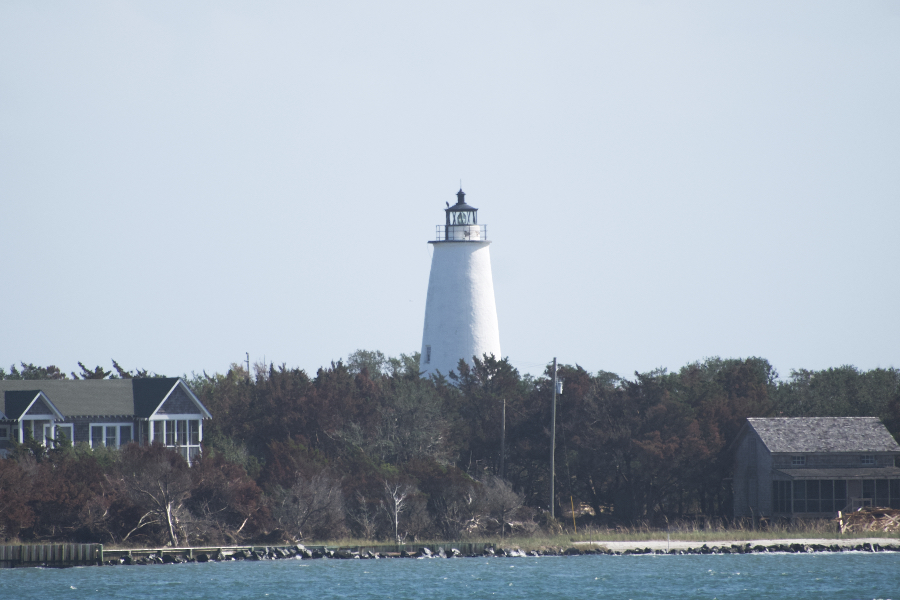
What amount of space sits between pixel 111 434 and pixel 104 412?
3.53 ft

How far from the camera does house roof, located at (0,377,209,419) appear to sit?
52344 mm

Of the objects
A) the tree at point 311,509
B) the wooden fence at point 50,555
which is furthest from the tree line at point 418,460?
the wooden fence at point 50,555

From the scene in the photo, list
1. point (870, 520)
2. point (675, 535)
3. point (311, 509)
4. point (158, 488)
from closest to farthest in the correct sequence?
point (158, 488) < point (311, 509) < point (675, 535) < point (870, 520)

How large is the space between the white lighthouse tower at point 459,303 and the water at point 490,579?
16.2 meters

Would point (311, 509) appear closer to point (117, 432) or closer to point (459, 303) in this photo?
point (117, 432)

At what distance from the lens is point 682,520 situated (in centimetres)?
5212

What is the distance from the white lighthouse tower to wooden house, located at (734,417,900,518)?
1345 centimetres

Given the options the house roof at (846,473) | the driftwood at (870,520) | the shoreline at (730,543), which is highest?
the house roof at (846,473)

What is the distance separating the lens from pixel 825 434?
5172cm

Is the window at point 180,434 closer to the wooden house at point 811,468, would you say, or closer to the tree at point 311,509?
the tree at point 311,509

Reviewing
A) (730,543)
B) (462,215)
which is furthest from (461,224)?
(730,543)

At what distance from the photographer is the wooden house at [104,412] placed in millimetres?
51094

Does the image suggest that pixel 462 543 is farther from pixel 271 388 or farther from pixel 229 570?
pixel 271 388

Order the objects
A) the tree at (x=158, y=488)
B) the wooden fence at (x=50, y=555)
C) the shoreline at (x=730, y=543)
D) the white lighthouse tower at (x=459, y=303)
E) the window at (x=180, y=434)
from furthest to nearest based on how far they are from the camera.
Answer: the white lighthouse tower at (x=459, y=303)
the window at (x=180, y=434)
the shoreline at (x=730, y=543)
the tree at (x=158, y=488)
the wooden fence at (x=50, y=555)
